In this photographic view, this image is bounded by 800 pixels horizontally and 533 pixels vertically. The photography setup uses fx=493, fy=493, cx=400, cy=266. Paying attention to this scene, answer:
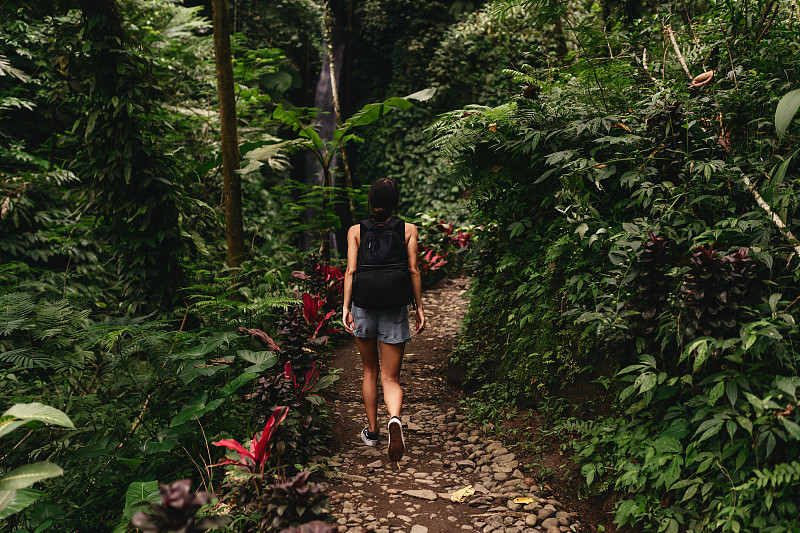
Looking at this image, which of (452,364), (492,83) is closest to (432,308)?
(452,364)

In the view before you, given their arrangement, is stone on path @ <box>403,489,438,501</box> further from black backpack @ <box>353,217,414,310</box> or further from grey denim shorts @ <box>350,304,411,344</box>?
black backpack @ <box>353,217,414,310</box>

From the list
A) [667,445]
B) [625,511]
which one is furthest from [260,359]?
[667,445]

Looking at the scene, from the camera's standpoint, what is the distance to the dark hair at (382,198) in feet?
11.8

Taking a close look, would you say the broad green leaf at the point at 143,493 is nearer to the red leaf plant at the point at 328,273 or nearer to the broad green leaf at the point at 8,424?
the broad green leaf at the point at 8,424

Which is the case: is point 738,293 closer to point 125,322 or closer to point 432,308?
point 125,322

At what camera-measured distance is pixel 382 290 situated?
3488 millimetres

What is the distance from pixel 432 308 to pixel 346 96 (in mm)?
10649

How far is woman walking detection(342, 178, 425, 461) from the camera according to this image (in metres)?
3.51

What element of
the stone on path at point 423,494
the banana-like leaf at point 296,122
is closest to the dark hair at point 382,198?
the stone on path at point 423,494

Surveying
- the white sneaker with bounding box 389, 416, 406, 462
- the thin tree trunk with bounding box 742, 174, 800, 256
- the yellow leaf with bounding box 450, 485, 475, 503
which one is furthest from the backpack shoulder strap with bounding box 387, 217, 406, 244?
the thin tree trunk with bounding box 742, 174, 800, 256

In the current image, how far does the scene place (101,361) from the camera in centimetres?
405

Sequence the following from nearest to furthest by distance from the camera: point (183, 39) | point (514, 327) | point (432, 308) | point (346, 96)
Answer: point (514, 327) → point (432, 308) → point (183, 39) → point (346, 96)

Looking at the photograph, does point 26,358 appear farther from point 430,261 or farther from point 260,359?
point 430,261

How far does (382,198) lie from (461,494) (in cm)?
206
